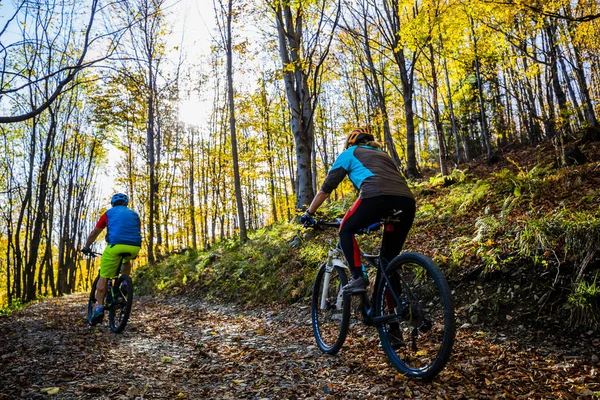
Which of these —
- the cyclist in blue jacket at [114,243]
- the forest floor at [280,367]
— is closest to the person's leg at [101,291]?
the cyclist in blue jacket at [114,243]

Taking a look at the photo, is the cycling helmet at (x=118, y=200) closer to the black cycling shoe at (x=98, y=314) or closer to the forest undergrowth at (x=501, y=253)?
the black cycling shoe at (x=98, y=314)

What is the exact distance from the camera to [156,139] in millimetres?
19781

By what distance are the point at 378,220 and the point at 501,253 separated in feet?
7.35

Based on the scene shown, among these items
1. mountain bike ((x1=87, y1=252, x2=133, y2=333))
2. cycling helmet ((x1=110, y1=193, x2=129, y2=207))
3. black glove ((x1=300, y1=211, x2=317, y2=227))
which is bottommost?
mountain bike ((x1=87, y1=252, x2=133, y2=333))

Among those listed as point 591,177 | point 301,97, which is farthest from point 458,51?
point 591,177

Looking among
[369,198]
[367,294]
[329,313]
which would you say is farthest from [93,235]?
[369,198]

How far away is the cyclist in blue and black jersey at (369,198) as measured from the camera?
3299 mm

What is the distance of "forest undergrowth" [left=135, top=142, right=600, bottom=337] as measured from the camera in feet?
12.1

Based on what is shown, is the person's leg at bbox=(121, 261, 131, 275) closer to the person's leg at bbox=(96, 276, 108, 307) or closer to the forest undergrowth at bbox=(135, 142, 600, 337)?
the person's leg at bbox=(96, 276, 108, 307)

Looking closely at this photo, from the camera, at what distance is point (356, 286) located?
3.56 metres

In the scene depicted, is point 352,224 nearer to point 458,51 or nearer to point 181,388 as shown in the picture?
point 181,388

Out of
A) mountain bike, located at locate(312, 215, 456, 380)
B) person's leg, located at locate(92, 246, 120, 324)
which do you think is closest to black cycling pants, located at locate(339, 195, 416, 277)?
mountain bike, located at locate(312, 215, 456, 380)

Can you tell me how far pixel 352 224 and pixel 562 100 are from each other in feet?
44.3

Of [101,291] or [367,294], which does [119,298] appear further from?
[367,294]
